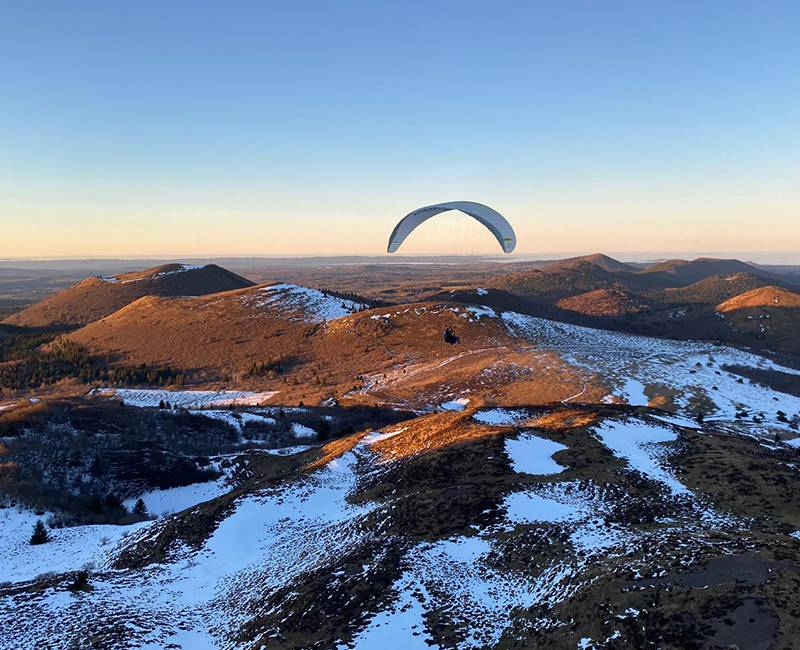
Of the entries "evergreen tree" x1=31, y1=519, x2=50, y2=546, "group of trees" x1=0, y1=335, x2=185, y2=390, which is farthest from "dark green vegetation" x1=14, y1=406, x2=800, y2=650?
"group of trees" x1=0, y1=335, x2=185, y2=390

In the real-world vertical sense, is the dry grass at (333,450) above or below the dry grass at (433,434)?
below

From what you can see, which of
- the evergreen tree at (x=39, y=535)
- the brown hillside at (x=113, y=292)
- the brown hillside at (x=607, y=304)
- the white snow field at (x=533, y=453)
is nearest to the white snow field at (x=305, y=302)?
the brown hillside at (x=113, y=292)

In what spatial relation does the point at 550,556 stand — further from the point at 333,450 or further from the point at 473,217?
the point at 473,217

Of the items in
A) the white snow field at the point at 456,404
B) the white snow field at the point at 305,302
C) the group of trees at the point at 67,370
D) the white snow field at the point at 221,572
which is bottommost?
the group of trees at the point at 67,370

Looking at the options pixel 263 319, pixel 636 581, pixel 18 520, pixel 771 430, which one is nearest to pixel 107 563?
pixel 18 520

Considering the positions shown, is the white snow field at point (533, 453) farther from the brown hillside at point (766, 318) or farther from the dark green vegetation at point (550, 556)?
the brown hillside at point (766, 318)

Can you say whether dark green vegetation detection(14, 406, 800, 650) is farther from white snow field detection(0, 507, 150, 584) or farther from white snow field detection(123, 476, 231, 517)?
white snow field detection(123, 476, 231, 517)

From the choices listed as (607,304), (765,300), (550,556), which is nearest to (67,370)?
(550,556)

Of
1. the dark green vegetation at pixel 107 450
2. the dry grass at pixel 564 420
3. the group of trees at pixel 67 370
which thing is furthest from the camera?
the group of trees at pixel 67 370
